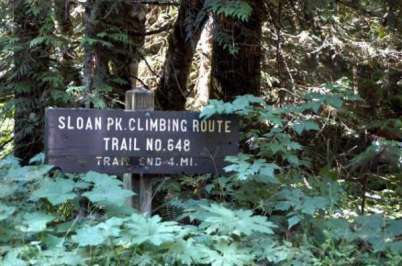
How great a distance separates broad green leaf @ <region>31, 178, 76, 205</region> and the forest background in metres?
0.01

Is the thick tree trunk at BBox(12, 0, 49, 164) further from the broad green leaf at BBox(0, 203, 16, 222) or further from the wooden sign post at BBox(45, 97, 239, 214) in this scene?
the broad green leaf at BBox(0, 203, 16, 222)

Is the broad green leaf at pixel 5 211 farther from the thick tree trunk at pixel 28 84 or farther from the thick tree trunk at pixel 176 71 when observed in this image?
the thick tree trunk at pixel 176 71

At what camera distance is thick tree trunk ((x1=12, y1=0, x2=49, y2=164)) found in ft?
19.7

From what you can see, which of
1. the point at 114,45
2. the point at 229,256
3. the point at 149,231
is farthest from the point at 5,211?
the point at 114,45

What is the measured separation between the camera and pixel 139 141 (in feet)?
13.5

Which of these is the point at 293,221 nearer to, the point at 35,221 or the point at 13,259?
the point at 35,221

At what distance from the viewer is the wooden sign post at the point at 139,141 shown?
3984mm

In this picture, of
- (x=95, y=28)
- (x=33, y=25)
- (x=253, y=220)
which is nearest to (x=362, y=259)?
(x=253, y=220)

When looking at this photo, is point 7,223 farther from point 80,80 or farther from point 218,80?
point 218,80

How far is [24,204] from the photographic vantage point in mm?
3830

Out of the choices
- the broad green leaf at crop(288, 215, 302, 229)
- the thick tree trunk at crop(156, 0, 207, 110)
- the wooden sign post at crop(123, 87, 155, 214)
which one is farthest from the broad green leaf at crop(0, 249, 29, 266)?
the thick tree trunk at crop(156, 0, 207, 110)

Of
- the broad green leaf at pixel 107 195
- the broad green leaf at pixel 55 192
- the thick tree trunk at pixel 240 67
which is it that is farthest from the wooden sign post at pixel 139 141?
the thick tree trunk at pixel 240 67

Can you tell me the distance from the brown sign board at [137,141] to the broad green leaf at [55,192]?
0.81 feet

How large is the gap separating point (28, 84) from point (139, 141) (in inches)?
98.9
